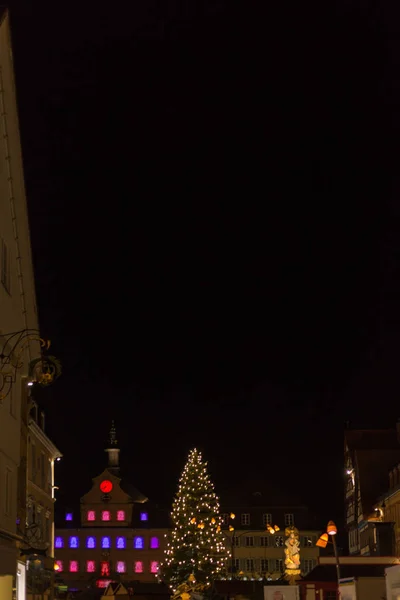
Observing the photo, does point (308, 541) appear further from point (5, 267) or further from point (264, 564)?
point (5, 267)

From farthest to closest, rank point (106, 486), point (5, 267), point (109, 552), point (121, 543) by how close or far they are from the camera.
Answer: point (106, 486) < point (121, 543) < point (109, 552) < point (5, 267)

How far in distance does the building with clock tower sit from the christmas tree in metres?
35.4

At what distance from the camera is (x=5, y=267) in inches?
741

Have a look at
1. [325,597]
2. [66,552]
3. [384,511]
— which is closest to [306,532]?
[66,552]

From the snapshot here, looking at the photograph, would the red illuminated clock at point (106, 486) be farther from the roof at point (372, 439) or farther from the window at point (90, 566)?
the roof at point (372, 439)

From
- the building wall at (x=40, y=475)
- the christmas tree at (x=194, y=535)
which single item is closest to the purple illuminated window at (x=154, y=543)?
the christmas tree at (x=194, y=535)

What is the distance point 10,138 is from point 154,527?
112 m

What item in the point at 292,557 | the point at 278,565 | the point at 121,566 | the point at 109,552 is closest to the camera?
the point at 292,557

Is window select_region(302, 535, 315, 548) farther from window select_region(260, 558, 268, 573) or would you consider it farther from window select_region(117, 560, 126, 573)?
window select_region(117, 560, 126, 573)

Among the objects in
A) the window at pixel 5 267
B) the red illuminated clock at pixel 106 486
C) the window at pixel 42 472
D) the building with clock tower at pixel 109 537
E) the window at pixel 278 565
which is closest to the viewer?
the window at pixel 5 267

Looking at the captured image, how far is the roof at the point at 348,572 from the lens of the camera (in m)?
29.1

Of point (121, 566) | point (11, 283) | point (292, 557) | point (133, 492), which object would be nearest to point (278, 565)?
point (121, 566)

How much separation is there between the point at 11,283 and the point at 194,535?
71706 mm

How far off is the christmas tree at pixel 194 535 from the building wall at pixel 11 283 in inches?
2667
